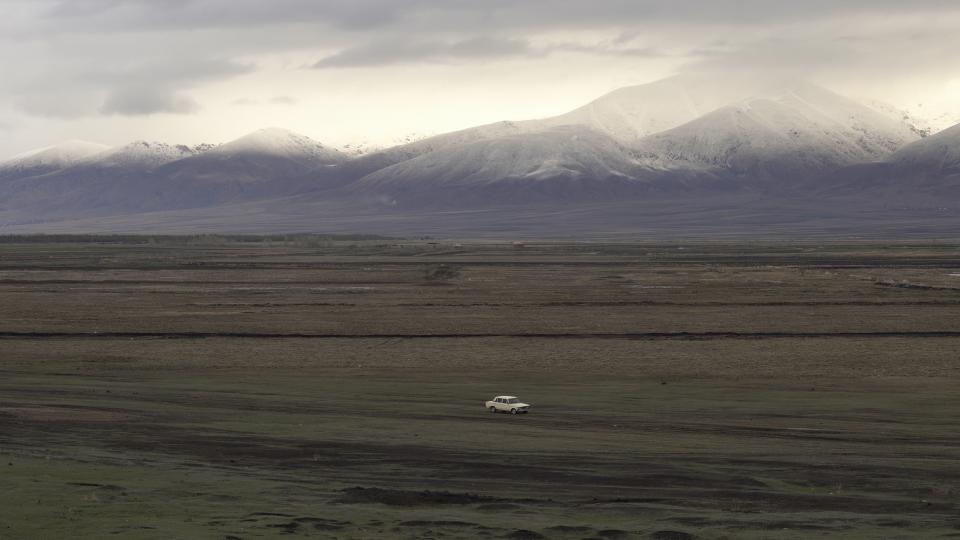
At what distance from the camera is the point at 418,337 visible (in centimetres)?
7975

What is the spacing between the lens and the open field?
2997 cm

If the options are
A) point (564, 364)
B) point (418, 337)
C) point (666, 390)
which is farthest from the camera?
point (418, 337)

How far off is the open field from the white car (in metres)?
1.25

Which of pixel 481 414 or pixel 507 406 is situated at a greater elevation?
pixel 507 406

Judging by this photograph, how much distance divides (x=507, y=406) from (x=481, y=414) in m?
1.01

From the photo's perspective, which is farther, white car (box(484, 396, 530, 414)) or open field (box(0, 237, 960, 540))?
white car (box(484, 396, 530, 414))

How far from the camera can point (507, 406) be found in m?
48.2

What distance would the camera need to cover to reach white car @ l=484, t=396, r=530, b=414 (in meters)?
48.2

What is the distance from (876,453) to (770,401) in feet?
46.1

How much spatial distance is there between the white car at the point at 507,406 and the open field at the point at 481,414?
125 cm

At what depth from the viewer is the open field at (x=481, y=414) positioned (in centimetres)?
2997

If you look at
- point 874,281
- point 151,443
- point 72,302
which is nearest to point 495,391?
point 151,443

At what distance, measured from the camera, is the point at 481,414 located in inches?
1900

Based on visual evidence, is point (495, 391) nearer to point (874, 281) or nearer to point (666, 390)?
point (666, 390)
